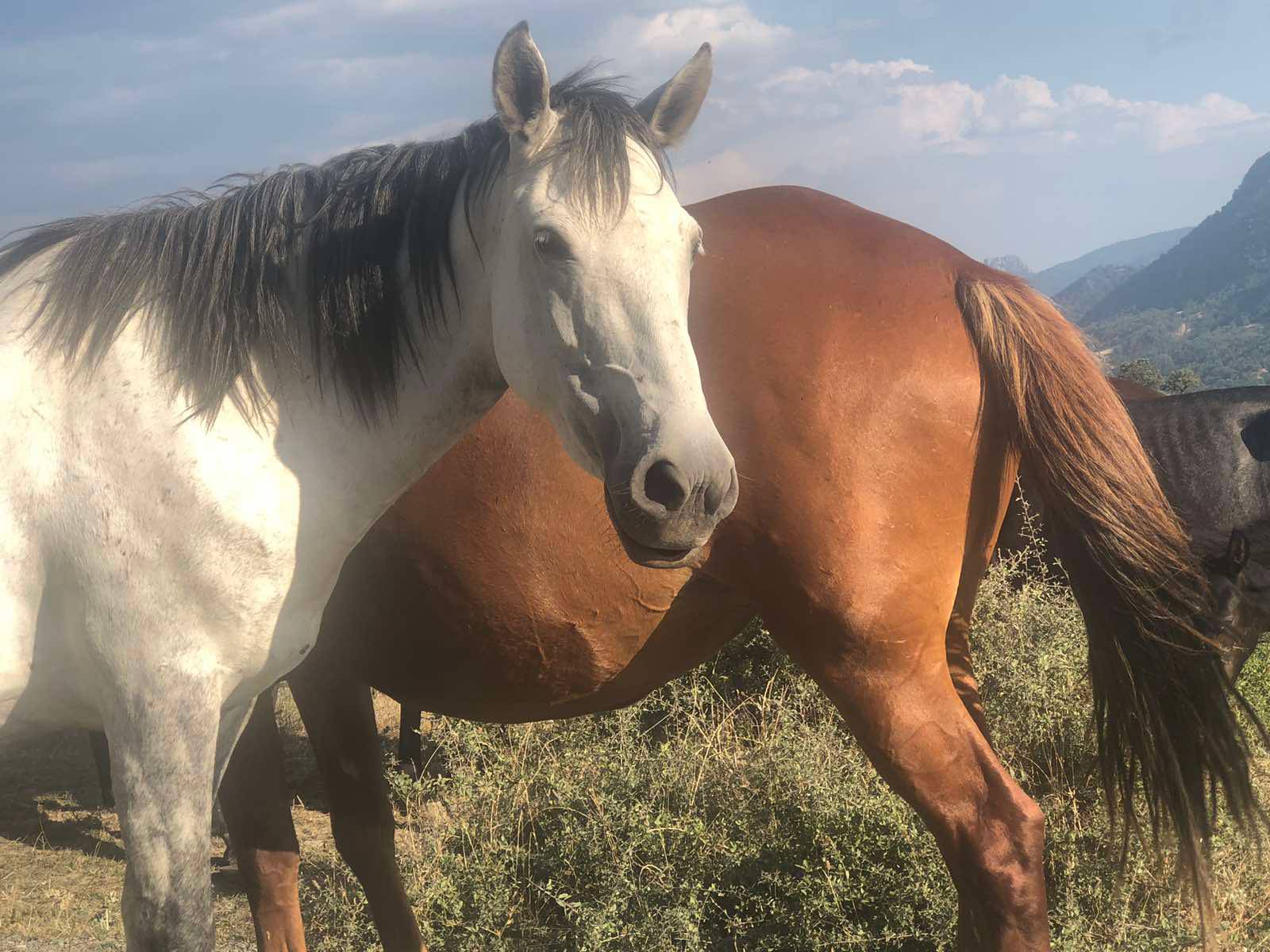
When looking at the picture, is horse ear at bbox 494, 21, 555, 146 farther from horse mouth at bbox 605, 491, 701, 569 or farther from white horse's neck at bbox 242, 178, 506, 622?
horse mouth at bbox 605, 491, 701, 569

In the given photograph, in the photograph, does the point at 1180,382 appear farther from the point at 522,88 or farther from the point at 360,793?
the point at 522,88

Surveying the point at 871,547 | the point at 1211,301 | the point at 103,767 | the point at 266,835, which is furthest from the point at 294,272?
the point at 1211,301

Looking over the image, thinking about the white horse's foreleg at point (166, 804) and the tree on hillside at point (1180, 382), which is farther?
the tree on hillside at point (1180, 382)

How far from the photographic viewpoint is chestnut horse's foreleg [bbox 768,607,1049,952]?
244cm

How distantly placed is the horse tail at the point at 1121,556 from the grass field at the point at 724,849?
0.50 meters

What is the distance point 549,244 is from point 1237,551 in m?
2.62

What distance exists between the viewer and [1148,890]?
134 inches

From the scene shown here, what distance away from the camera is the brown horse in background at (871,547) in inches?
97.6

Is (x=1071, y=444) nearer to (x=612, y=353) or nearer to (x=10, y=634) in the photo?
(x=612, y=353)

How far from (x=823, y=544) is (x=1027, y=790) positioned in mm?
2318

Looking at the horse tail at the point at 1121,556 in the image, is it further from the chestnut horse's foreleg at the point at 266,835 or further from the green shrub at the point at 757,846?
the chestnut horse's foreleg at the point at 266,835

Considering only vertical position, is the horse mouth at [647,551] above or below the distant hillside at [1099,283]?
below

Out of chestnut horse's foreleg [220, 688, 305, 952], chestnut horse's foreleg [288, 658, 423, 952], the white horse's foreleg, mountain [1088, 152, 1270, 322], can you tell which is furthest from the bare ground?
mountain [1088, 152, 1270, 322]

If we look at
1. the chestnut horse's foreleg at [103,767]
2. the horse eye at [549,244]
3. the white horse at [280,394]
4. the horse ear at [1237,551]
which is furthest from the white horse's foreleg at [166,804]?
the chestnut horse's foreleg at [103,767]
